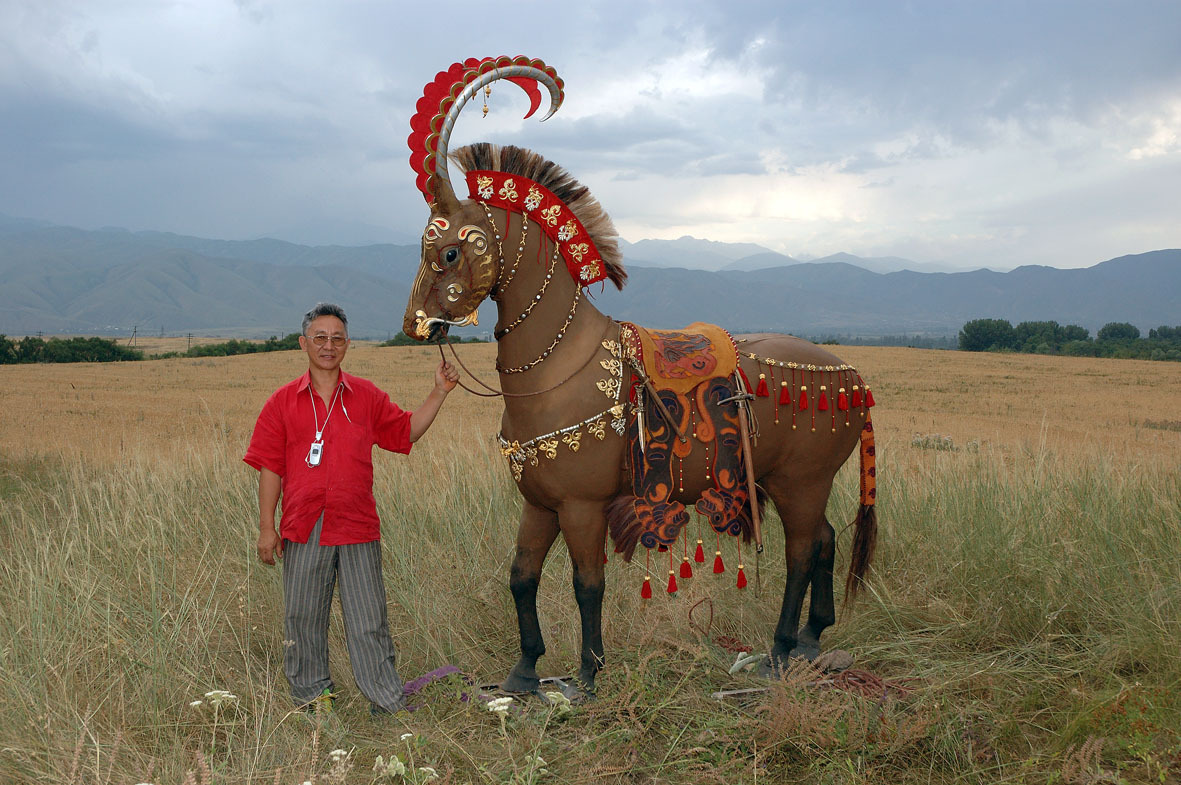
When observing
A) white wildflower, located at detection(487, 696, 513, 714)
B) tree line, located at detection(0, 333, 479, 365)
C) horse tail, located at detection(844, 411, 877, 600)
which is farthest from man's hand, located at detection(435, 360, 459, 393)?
tree line, located at detection(0, 333, 479, 365)

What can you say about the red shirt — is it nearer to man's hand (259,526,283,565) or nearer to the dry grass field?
man's hand (259,526,283,565)

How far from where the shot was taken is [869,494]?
391 cm

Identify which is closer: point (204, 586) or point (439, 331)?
point (439, 331)

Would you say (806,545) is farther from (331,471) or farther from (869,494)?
(331,471)

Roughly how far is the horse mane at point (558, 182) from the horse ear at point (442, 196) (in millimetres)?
197

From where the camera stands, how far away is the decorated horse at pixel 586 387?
9.91 ft

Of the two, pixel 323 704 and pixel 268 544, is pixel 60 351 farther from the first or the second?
pixel 323 704

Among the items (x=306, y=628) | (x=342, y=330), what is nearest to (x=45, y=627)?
(x=306, y=628)

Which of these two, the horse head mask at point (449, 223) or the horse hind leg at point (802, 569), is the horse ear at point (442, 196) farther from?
the horse hind leg at point (802, 569)

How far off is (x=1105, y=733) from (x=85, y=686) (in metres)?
4.18

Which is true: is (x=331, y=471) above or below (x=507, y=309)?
below

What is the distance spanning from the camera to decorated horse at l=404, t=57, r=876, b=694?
3020 mm

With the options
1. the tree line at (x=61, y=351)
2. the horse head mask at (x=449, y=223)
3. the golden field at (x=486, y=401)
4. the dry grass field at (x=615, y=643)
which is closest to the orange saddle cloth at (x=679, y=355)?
the horse head mask at (x=449, y=223)

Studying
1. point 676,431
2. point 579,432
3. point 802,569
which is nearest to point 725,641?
point 802,569
